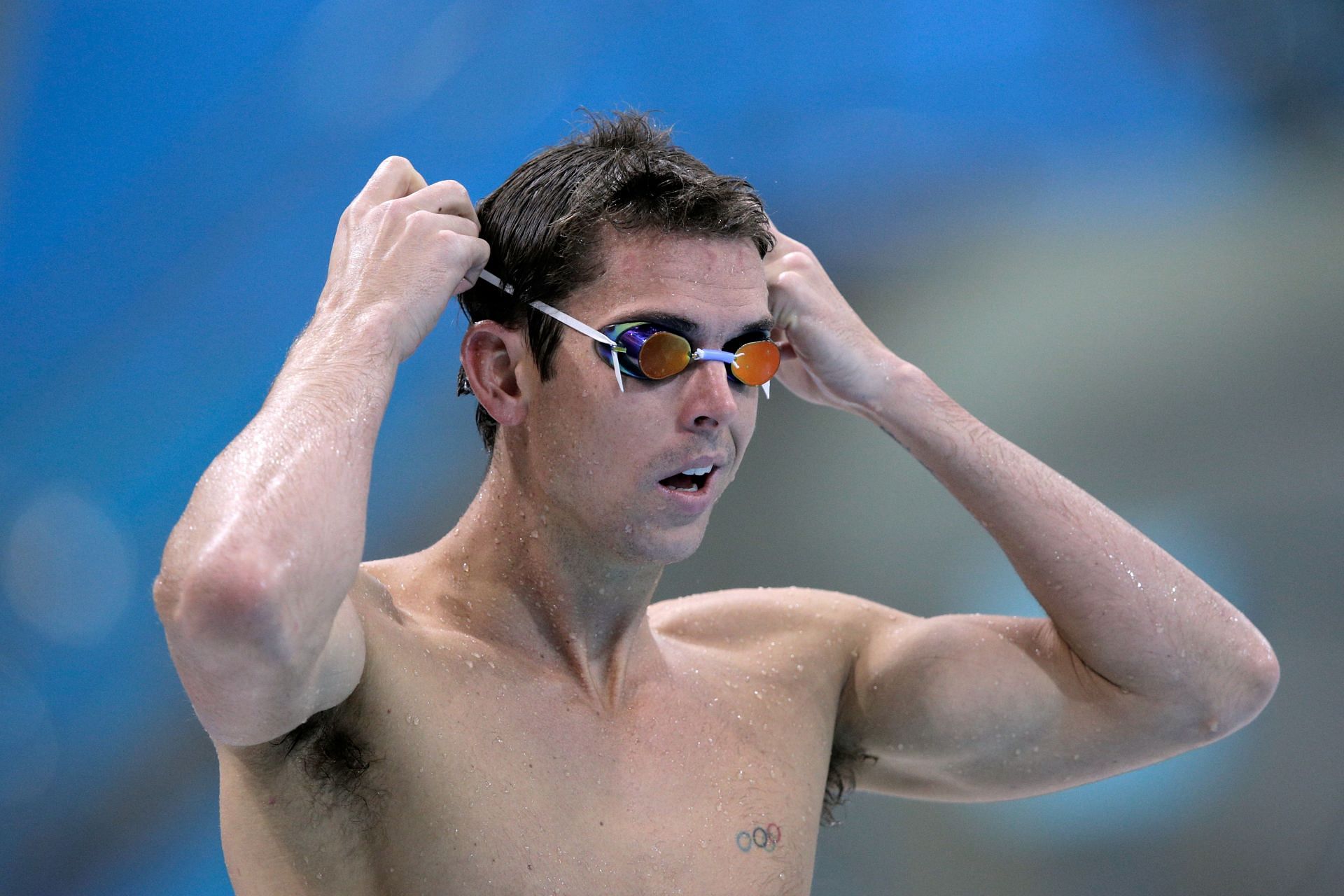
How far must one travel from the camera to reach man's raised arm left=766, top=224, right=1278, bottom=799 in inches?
80.5

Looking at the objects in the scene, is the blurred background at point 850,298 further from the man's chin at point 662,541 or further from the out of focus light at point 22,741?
the man's chin at point 662,541

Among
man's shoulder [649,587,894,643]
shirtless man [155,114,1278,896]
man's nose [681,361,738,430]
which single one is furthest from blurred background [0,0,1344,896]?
man's nose [681,361,738,430]

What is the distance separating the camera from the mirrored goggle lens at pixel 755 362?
5.80 feet

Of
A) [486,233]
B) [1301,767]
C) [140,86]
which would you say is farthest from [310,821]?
[1301,767]

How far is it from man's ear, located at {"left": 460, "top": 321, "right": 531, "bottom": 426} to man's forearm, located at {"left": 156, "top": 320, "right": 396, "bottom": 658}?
1.11 feet

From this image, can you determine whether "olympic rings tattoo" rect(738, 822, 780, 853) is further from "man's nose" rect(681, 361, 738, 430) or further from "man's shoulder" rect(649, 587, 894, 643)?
"man's nose" rect(681, 361, 738, 430)

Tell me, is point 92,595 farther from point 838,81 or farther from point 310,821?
point 838,81

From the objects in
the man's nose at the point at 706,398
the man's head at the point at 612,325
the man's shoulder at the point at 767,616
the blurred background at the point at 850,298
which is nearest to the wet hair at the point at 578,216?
the man's head at the point at 612,325

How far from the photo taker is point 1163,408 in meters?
3.63

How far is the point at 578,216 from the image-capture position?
180 cm

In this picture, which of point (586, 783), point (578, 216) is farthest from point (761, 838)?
point (578, 216)

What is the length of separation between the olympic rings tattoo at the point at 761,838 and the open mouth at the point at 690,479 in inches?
20.8

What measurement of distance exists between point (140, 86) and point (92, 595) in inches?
47.4

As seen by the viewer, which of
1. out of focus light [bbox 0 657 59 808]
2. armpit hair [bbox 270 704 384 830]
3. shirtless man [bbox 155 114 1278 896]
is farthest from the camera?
out of focus light [bbox 0 657 59 808]
